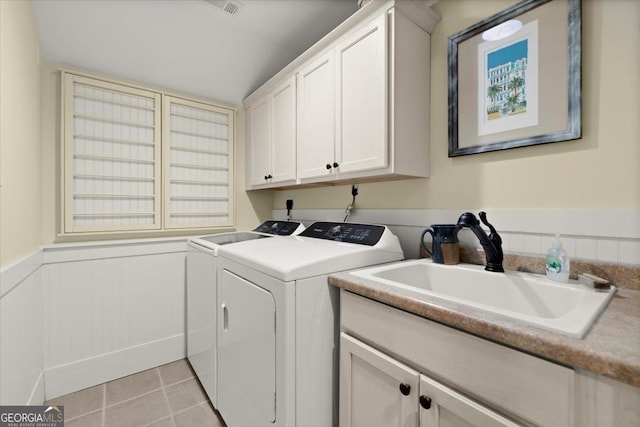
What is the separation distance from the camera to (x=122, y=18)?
1.88 m

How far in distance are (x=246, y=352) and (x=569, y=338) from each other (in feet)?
4.05

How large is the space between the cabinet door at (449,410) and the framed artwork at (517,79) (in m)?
1.06

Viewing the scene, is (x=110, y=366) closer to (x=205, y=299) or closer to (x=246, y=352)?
(x=205, y=299)

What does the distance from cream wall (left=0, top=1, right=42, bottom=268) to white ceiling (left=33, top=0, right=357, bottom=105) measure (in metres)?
0.22

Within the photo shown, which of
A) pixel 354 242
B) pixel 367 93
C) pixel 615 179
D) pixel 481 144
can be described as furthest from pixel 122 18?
pixel 615 179

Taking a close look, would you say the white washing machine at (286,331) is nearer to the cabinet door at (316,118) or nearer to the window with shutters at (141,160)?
the cabinet door at (316,118)

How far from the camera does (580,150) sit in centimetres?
111

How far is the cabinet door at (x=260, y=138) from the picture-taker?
238 cm

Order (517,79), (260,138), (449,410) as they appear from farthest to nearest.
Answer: (260,138) < (517,79) < (449,410)

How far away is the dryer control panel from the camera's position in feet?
5.06

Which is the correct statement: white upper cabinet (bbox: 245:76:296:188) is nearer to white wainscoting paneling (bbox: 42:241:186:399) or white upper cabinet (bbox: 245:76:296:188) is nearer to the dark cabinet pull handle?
white wainscoting paneling (bbox: 42:241:186:399)

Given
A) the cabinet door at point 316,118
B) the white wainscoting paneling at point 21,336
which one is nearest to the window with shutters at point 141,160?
the white wainscoting paneling at point 21,336

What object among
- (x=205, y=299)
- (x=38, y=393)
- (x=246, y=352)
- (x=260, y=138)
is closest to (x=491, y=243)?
(x=246, y=352)

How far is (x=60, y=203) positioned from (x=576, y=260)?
2957 mm
